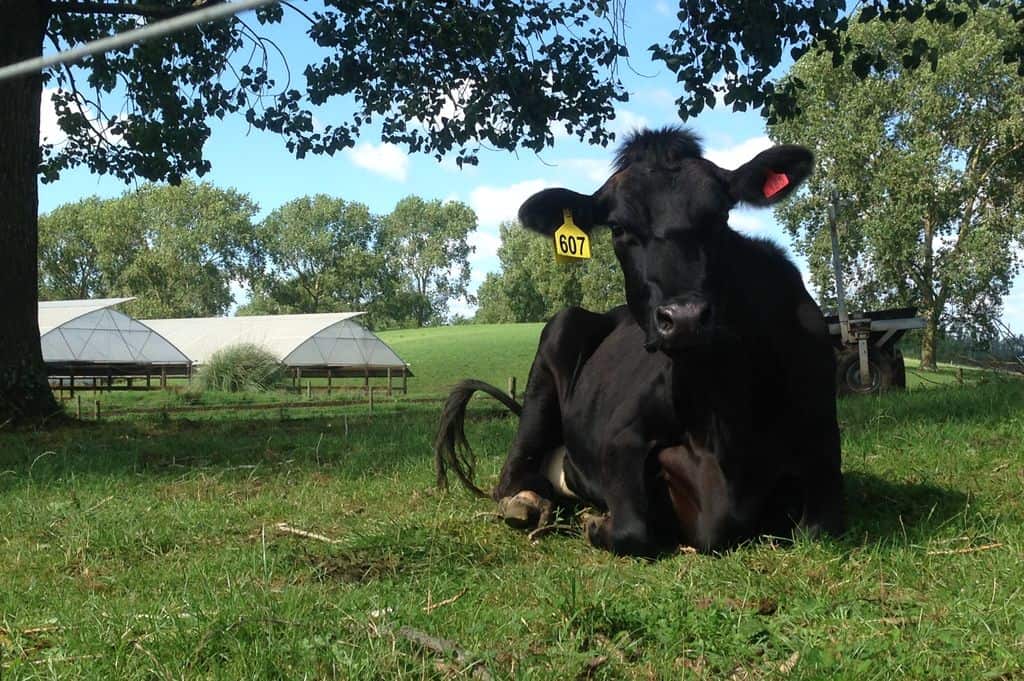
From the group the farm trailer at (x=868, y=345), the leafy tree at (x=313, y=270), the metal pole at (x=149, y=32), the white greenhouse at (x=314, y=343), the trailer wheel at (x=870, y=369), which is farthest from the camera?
the leafy tree at (x=313, y=270)

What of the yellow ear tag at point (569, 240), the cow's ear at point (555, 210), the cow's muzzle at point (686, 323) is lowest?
the cow's muzzle at point (686, 323)

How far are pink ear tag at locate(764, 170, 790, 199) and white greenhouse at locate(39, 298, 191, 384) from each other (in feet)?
127

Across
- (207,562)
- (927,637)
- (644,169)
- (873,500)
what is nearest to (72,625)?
(207,562)

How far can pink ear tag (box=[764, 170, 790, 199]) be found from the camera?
4938mm

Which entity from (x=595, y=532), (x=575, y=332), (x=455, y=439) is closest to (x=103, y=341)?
(x=455, y=439)

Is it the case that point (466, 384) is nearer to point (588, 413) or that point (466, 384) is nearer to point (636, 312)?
point (588, 413)

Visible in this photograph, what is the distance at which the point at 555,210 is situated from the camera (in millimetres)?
5402

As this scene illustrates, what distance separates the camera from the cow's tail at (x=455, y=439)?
6.68m

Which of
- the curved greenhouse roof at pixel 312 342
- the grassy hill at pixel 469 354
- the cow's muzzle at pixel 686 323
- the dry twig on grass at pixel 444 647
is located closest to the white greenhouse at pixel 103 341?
the curved greenhouse roof at pixel 312 342

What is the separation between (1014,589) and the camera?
360 centimetres

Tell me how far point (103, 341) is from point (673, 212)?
147ft

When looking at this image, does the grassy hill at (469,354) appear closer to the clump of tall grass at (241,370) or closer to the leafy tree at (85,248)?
the clump of tall grass at (241,370)

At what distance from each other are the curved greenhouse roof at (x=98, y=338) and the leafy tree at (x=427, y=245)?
6085cm

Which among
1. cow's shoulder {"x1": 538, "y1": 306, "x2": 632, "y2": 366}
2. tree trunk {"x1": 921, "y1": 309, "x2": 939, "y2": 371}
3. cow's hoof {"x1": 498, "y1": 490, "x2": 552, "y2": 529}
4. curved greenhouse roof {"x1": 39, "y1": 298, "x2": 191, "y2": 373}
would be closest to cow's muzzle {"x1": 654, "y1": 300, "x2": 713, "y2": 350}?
cow's hoof {"x1": 498, "y1": 490, "x2": 552, "y2": 529}
